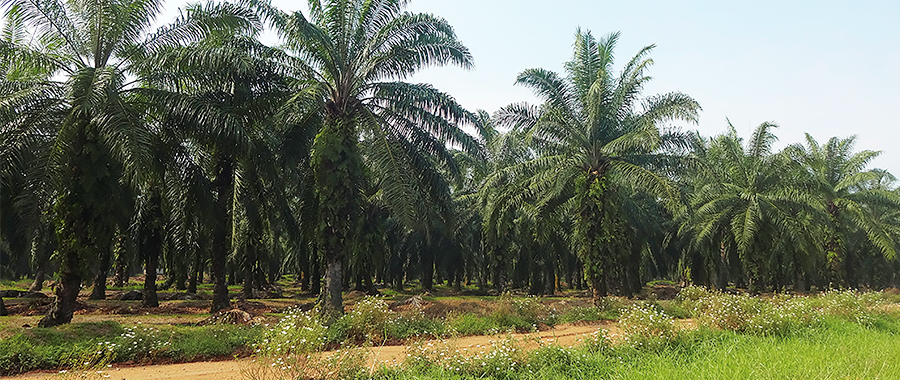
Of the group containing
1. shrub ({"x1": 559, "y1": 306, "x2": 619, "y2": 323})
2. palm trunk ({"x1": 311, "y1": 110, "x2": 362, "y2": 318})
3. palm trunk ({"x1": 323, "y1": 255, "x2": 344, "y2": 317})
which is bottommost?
shrub ({"x1": 559, "y1": 306, "x2": 619, "y2": 323})

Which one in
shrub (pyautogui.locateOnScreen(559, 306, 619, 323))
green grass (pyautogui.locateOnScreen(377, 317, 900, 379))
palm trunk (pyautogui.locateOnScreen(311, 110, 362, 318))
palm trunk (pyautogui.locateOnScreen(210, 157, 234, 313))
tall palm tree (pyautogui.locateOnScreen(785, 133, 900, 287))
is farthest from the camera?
tall palm tree (pyautogui.locateOnScreen(785, 133, 900, 287))

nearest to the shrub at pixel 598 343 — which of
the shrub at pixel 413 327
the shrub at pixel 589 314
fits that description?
the shrub at pixel 413 327

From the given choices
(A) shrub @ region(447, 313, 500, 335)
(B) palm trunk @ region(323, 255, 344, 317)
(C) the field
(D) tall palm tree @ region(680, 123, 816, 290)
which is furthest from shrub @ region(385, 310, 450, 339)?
(D) tall palm tree @ region(680, 123, 816, 290)

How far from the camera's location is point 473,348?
33.2 ft

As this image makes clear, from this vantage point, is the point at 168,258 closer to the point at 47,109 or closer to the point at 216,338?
the point at 47,109

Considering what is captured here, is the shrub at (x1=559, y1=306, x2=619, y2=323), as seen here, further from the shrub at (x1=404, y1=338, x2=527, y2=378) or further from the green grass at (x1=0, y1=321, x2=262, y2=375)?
the green grass at (x1=0, y1=321, x2=262, y2=375)

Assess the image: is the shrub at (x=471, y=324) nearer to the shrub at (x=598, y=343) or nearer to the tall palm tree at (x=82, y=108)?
the shrub at (x=598, y=343)

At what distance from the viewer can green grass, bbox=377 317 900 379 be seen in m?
6.76

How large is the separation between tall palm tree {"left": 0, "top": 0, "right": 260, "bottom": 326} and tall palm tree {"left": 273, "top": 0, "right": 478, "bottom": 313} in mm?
3080

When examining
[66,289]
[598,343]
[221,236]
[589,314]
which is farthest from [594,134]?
[66,289]

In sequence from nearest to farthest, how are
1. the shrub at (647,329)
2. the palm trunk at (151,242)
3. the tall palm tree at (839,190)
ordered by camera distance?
the shrub at (647,329)
the palm trunk at (151,242)
the tall palm tree at (839,190)

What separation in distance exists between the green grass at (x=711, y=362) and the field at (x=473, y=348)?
3cm

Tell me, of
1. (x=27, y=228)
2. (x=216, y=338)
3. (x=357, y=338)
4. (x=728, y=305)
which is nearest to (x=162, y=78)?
(x=27, y=228)

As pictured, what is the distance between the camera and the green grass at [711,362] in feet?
22.2
